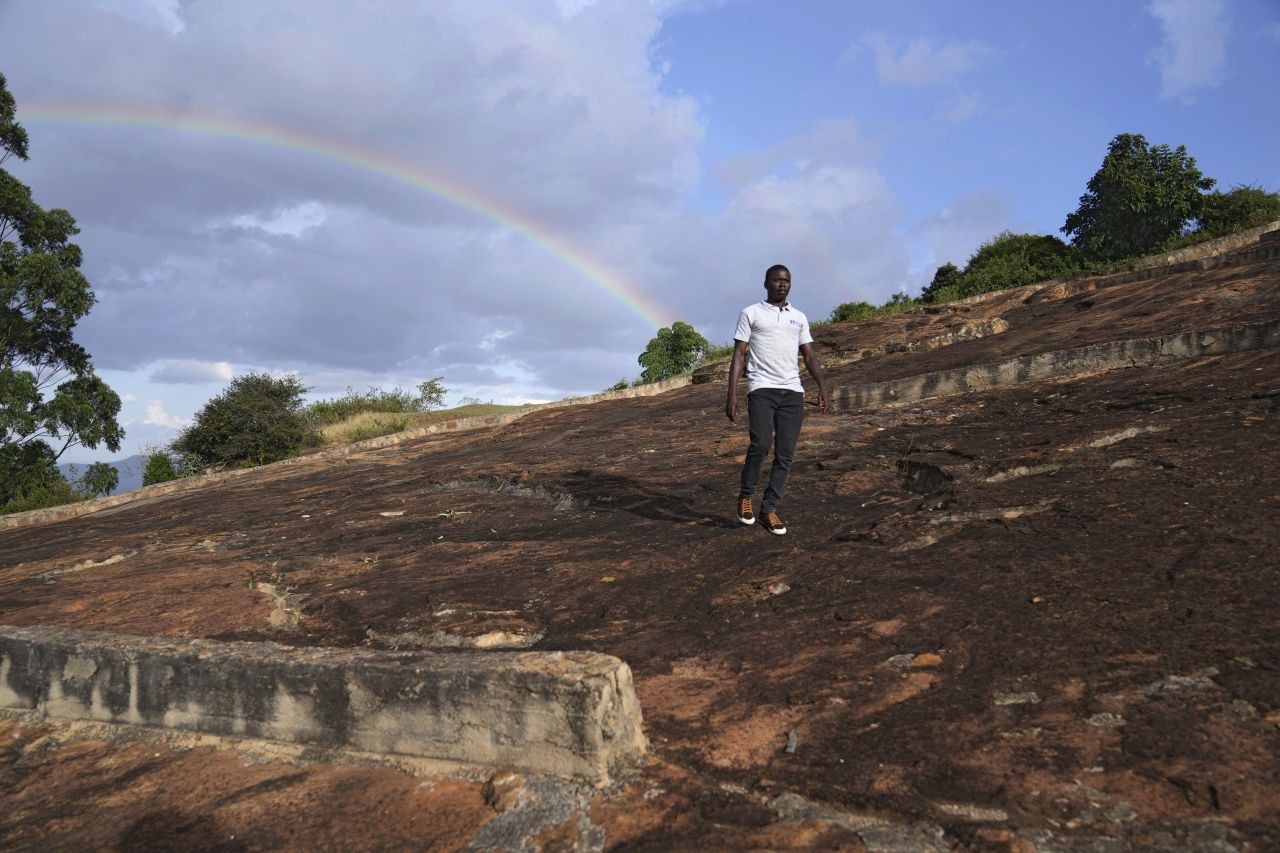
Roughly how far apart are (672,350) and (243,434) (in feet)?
57.7

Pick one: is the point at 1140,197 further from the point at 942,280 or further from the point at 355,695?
the point at 355,695

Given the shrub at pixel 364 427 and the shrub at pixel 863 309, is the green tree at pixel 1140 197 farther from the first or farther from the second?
the shrub at pixel 364 427

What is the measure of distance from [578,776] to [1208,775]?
1586mm

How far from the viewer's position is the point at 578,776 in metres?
2.27

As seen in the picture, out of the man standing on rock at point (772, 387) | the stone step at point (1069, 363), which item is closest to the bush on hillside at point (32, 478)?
the stone step at point (1069, 363)

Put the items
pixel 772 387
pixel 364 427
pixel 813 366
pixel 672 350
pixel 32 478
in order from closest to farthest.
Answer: pixel 772 387
pixel 813 366
pixel 32 478
pixel 364 427
pixel 672 350

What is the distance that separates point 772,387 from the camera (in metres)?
4.94

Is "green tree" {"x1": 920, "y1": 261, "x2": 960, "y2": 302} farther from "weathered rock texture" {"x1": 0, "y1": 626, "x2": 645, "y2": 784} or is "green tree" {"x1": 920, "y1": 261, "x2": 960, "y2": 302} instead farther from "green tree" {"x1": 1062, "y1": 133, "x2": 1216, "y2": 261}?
"weathered rock texture" {"x1": 0, "y1": 626, "x2": 645, "y2": 784}

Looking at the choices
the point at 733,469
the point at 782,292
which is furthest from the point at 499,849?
the point at 733,469

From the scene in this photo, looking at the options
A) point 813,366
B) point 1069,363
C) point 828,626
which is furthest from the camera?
point 1069,363

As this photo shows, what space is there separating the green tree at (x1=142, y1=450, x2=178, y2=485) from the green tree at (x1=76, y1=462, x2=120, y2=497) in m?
0.70

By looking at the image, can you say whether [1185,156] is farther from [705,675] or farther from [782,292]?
[705,675]

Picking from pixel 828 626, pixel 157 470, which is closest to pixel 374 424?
pixel 157 470

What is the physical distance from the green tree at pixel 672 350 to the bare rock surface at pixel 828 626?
25936 mm
